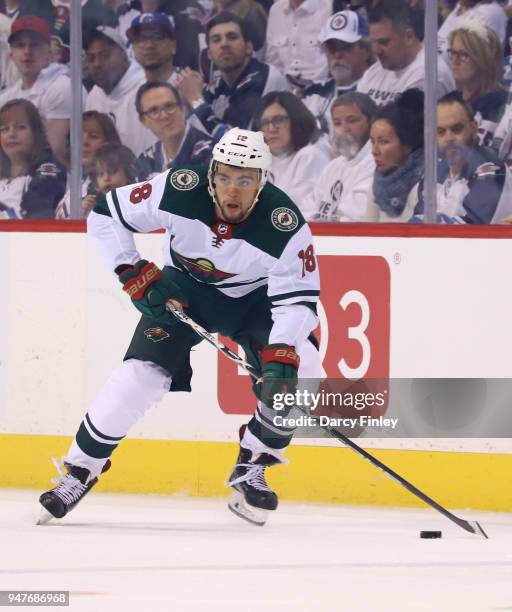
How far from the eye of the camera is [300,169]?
5.88 metres

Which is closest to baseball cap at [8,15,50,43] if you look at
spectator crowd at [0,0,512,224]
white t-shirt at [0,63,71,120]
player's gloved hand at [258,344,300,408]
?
spectator crowd at [0,0,512,224]

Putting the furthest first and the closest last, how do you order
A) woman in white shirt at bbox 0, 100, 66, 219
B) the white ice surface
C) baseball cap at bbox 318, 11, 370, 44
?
woman in white shirt at bbox 0, 100, 66, 219
baseball cap at bbox 318, 11, 370, 44
the white ice surface

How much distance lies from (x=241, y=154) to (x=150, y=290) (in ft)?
1.61

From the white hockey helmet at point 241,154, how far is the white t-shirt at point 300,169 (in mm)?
1405

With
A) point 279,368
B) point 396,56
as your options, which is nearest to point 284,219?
point 279,368

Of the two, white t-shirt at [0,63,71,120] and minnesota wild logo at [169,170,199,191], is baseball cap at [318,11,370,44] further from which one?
minnesota wild logo at [169,170,199,191]

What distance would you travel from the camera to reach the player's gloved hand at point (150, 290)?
14.5 ft

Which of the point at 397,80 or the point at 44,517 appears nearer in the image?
the point at 44,517

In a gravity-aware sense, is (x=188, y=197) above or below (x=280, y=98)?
below

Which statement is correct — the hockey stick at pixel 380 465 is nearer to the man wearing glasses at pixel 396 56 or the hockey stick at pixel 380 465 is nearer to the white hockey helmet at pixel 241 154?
the white hockey helmet at pixel 241 154

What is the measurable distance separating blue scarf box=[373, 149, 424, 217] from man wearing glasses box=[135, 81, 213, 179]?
2.42ft

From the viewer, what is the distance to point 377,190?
5.73 meters

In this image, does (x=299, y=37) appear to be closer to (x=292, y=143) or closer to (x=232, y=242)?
(x=292, y=143)

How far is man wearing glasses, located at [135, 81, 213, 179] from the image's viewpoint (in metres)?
6.04
